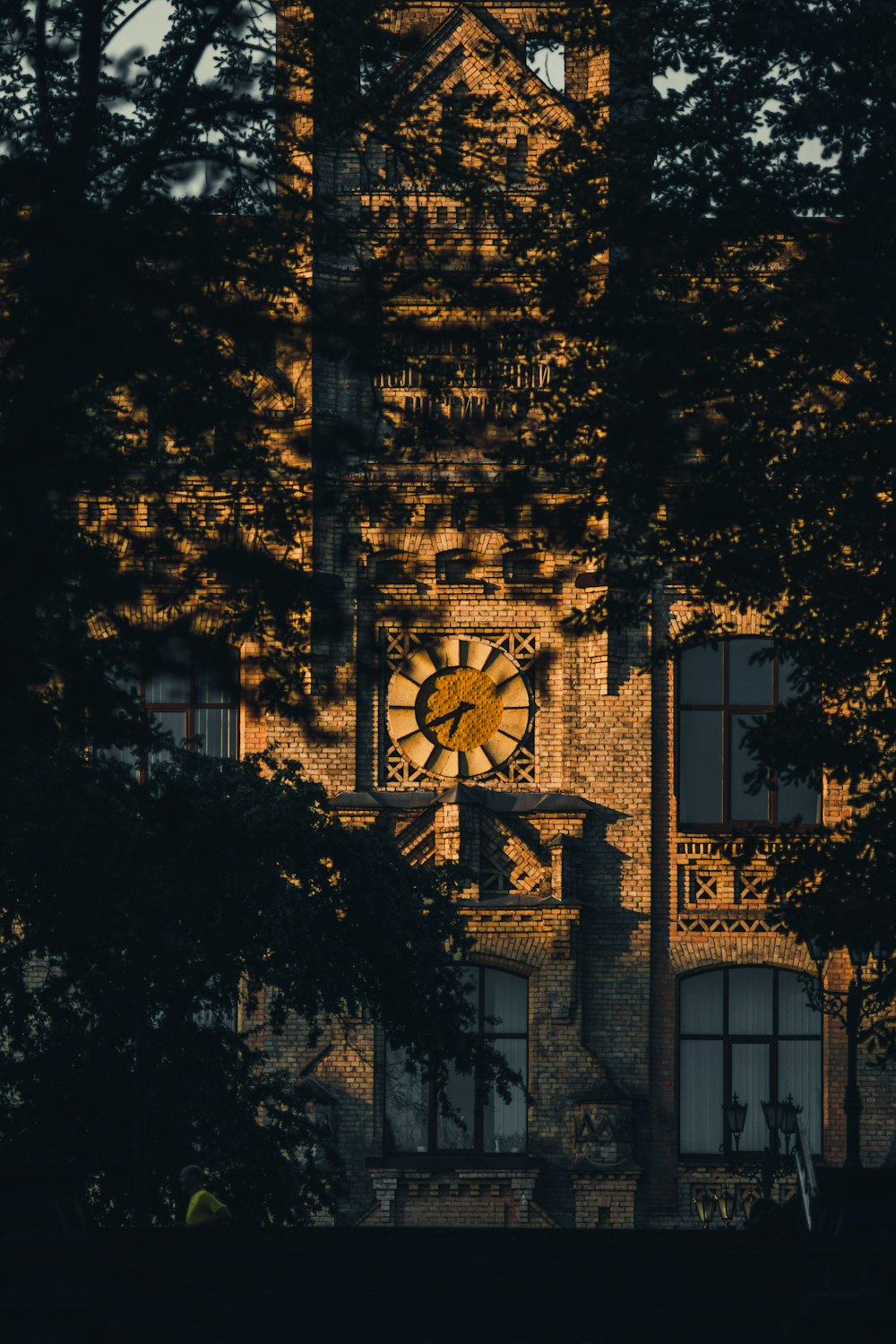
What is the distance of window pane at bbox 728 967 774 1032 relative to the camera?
30984mm

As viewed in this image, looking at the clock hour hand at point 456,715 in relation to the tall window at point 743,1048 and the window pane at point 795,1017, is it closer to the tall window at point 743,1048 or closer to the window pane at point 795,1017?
the tall window at point 743,1048

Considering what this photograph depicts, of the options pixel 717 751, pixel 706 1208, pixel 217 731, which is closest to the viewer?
pixel 706 1208

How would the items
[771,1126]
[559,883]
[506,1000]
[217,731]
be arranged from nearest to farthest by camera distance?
[771,1126] < [559,883] < [506,1000] < [217,731]

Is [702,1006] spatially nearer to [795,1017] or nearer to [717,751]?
[795,1017]

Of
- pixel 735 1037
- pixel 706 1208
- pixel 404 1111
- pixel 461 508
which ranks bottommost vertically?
pixel 706 1208

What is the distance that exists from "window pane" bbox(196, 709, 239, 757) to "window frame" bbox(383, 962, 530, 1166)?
4.46 m

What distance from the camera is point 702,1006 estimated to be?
3100cm

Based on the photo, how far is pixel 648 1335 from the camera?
12781mm

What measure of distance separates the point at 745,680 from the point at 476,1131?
700cm

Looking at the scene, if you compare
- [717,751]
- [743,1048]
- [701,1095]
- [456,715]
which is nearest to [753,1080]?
[743,1048]

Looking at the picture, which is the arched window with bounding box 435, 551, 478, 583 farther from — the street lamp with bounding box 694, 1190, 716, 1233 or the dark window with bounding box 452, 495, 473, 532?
the dark window with bounding box 452, 495, 473, 532

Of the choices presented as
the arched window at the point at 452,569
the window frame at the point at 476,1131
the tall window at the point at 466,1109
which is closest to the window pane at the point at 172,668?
the window frame at the point at 476,1131

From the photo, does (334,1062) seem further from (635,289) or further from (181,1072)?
(635,289)

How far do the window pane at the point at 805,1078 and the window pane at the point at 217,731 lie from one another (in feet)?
27.5
